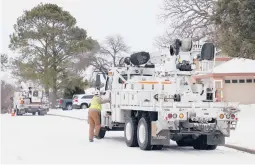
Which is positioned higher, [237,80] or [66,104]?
[237,80]

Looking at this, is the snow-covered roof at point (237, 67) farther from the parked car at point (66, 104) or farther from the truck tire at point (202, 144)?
the truck tire at point (202, 144)

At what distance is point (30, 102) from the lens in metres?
44.9

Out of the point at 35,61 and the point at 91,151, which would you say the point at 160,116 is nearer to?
the point at 91,151

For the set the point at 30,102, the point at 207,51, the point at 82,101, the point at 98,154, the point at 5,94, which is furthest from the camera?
the point at 5,94

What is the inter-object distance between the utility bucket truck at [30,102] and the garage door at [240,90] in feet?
45.5

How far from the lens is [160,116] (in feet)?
48.1

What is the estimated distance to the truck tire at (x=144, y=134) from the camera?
15.3 meters

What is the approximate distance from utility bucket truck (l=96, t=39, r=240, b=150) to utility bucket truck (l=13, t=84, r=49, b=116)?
26.2 m

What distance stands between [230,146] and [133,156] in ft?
12.9

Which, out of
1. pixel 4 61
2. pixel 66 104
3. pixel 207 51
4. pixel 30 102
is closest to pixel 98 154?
pixel 207 51

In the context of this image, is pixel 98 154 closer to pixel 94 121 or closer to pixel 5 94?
pixel 94 121

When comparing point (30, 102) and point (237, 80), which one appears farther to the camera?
point (30, 102)

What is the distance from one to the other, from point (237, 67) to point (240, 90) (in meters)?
1.77

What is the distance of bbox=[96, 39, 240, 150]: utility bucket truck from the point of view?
14828 mm
